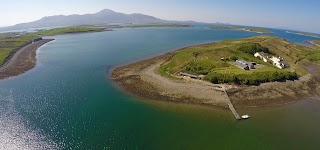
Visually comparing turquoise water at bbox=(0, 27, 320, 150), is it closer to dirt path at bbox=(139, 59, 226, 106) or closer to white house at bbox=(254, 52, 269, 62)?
dirt path at bbox=(139, 59, 226, 106)

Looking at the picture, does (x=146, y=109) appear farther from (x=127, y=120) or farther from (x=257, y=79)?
(x=257, y=79)

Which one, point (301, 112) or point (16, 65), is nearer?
point (301, 112)

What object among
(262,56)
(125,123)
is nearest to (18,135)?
(125,123)

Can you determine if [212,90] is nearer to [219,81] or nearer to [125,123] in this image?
[219,81]

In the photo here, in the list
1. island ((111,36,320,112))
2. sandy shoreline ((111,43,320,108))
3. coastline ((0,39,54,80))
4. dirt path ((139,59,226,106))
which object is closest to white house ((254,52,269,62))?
island ((111,36,320,112))

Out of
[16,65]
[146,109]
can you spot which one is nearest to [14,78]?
[16,65]

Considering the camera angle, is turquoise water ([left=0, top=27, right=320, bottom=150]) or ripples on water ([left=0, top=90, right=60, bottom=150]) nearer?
ripples on water ([left=0, top=90, right=60, bottom=150])
